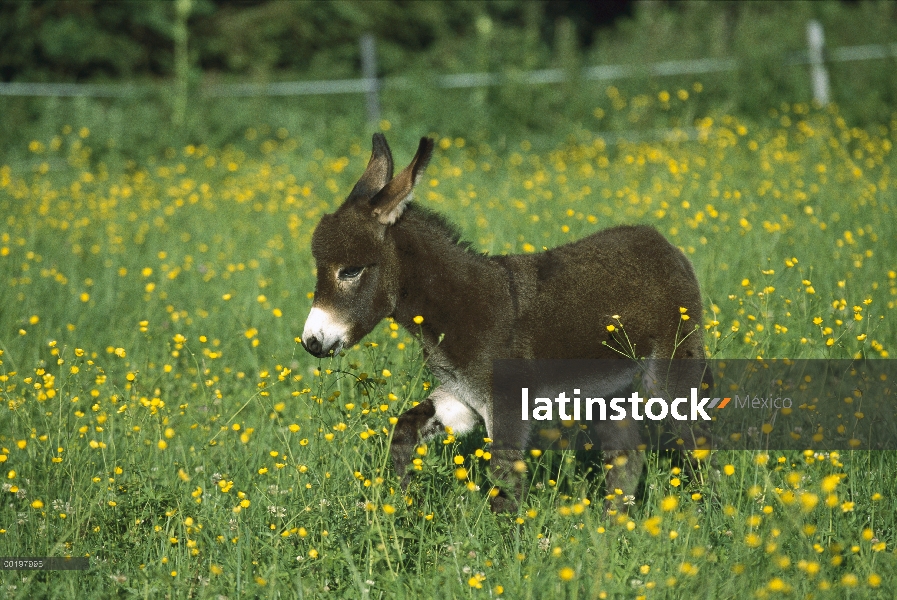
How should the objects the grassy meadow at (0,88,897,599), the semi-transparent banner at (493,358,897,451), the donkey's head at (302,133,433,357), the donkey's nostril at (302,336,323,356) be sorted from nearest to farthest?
the grassy meadow at (0,88,897,599) → the donkey's nostril at (302,336,323,356) → the donkey's head at (302,133,433,357) → the semi-transparent banner at (493,358,897,451)

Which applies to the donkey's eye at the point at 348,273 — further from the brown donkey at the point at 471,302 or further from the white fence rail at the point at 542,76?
the white fence rail at the point at 542,76

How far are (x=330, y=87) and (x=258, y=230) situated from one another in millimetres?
4956

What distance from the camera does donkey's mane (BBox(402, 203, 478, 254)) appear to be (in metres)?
3.43

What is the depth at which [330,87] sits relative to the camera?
1168 centimetres

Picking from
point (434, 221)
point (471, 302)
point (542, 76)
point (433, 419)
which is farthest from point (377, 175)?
point (542, 76)

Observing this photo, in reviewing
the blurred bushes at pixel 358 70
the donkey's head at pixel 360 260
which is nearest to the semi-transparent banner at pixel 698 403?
the donkey's head at pixel 360 260

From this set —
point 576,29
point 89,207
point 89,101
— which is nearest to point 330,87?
point 89,101

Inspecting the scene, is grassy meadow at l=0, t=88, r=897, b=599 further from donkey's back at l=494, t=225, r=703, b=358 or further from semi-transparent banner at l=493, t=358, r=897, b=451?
donkey's back at l=494, t=225, r=703, b=358

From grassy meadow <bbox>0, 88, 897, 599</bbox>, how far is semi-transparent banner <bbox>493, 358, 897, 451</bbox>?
0.40 ft

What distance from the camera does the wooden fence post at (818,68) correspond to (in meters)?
11.1

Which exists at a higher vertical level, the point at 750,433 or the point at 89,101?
the point at 89,101

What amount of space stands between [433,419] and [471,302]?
1.56ft

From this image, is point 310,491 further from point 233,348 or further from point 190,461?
point 233,348

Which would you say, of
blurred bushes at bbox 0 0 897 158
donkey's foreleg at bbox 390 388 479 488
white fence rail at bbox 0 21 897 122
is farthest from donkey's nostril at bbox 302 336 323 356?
white fence rail at bbox 0 21 897 122
